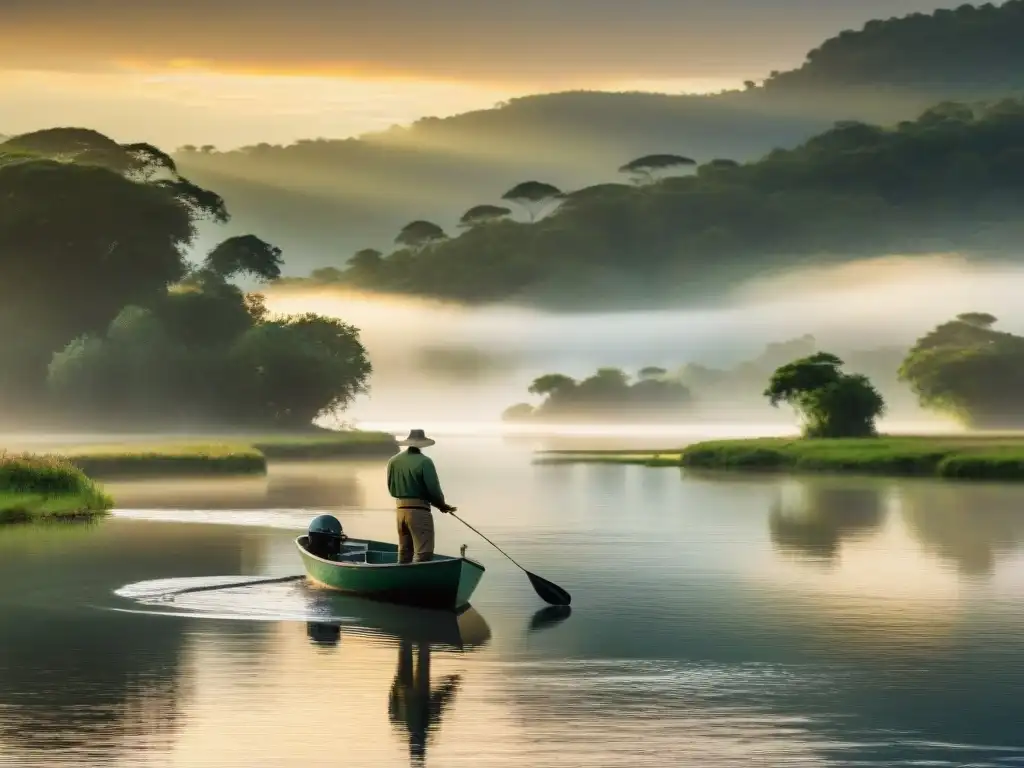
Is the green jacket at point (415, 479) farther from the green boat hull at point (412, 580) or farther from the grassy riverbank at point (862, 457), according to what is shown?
the grassy riverbank at point (862, 457)

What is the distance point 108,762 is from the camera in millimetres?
18422

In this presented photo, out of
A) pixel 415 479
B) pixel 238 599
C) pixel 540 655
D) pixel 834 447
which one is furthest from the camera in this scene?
pixel 834 447

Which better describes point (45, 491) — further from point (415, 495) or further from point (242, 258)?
point (242, 258)

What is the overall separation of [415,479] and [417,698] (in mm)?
8871

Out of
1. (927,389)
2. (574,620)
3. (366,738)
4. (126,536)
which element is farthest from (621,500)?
(927,389)

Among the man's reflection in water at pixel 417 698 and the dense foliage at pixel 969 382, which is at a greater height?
the dense foliage at pixel 969 382

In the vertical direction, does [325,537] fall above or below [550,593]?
above

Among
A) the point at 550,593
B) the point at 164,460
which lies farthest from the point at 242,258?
the point at 550,593

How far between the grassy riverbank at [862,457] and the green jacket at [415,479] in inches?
2514

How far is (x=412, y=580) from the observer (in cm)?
3086

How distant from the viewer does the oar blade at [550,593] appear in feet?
107

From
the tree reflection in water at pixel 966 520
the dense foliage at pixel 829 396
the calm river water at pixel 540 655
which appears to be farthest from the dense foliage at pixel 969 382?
the calm river water at pixel 540 655

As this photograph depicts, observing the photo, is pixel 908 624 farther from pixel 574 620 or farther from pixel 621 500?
pixel 621 500

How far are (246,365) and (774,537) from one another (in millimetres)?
94895
